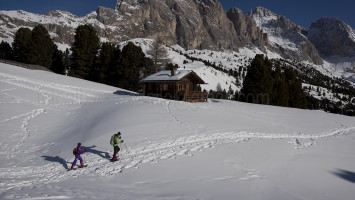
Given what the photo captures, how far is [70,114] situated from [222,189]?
2005cm

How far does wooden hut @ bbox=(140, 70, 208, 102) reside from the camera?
112ft

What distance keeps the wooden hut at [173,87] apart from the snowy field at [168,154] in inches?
305

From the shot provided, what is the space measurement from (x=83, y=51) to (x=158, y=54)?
16.7 m

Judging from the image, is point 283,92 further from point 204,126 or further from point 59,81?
point 59,81

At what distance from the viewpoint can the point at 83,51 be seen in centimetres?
4819

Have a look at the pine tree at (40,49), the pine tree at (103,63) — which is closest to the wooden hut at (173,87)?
the pine tree at (103,63)

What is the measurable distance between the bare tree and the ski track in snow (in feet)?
101

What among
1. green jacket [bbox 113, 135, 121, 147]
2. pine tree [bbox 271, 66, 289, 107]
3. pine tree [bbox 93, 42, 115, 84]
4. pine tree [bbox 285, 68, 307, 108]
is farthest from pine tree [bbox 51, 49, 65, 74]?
pine tree [bbox 285, 68, 307, 108]

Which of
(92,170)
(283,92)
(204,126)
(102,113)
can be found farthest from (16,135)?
(283,92)

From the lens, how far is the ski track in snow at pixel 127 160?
34.6 ft

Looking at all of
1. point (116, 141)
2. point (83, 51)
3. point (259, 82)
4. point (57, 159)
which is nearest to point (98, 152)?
point (116, 141)

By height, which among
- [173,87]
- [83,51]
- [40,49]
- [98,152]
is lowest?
[98,152]

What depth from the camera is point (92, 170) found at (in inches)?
455

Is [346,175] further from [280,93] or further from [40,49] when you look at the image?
[40,49]
